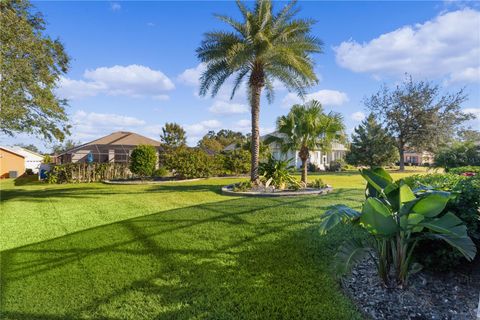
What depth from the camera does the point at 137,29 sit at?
10195 millimetres

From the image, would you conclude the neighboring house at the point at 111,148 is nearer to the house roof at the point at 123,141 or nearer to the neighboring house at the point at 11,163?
the house roof at the point at 123,141

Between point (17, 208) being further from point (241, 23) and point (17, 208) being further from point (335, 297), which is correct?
point (241, 23)

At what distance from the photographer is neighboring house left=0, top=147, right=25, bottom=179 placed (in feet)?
94.8

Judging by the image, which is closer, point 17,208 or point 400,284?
point 400,284

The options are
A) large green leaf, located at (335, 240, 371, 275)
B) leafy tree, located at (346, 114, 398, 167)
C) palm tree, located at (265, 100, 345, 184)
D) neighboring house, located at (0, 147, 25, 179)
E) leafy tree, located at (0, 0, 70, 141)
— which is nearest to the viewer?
large green leaf, located at (335, 240, 371, 275)

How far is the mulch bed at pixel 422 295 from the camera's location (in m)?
3.04

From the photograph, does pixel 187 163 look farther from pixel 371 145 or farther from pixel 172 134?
pixel 371 145

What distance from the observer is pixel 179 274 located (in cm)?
404

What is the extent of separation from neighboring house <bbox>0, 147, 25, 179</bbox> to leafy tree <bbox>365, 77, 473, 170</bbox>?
41.6m

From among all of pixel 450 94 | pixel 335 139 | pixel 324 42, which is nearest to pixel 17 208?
pixel 335 139

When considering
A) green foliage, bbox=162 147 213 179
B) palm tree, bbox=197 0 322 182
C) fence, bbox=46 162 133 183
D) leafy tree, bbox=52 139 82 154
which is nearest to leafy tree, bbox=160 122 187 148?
leafy tree, bbox=52 139 82 154

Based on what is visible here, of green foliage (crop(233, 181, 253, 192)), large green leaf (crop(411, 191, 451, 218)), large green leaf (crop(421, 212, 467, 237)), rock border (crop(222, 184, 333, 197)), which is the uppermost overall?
large green leaf (crop(411, 191, 451, 218))

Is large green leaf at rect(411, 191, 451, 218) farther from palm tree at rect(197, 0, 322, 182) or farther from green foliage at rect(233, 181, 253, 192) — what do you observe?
palm tree at rect(197, 0, 322, 182)

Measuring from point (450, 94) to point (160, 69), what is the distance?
33103 mm
